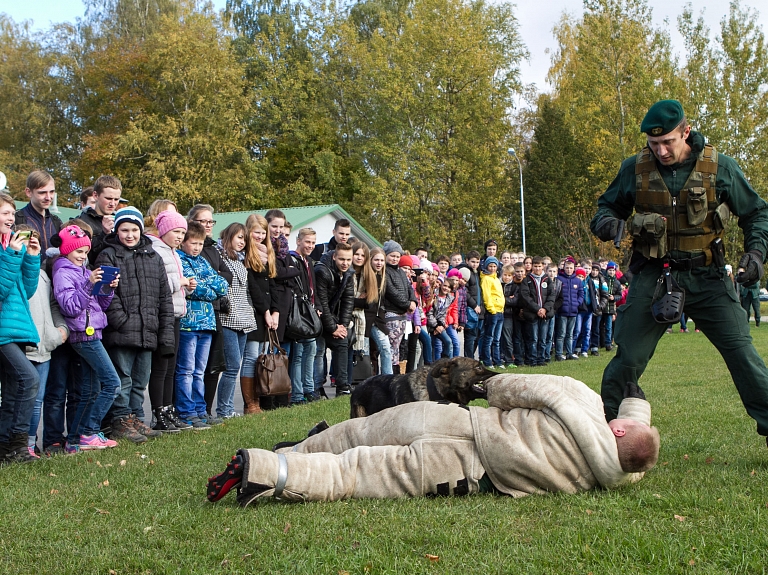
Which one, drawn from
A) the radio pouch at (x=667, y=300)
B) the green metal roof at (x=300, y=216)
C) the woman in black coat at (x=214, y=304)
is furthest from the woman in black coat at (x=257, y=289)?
the green metal roof at (x=300, y=216)

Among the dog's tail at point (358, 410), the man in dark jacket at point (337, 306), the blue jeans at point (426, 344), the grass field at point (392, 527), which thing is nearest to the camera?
the grass field at point (392, 527)

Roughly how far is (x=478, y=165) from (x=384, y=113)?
6363mm

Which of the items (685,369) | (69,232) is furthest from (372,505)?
(685,369)

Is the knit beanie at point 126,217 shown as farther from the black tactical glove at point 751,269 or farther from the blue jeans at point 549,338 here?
the blue jeans at point 549,338

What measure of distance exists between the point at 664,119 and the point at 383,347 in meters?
7.12

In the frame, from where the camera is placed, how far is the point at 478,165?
47.4 meters

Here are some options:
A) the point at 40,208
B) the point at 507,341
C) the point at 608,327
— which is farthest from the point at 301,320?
the point at 608,327

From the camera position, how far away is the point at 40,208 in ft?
25.3

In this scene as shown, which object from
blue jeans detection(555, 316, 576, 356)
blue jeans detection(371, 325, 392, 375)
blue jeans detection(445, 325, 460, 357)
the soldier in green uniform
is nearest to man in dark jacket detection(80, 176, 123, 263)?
blue jeans detection(371, 325, 392, 375)

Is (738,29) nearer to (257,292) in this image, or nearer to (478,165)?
(478,165)

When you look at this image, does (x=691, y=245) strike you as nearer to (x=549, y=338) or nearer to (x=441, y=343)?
(x=441, y=343)

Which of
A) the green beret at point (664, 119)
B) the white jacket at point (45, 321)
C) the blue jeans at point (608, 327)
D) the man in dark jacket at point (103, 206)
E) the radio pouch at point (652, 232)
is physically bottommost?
the blue jeans at point (608, 327)

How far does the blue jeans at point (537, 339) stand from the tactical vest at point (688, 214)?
10.7m

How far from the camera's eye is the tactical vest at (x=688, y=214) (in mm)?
5191
